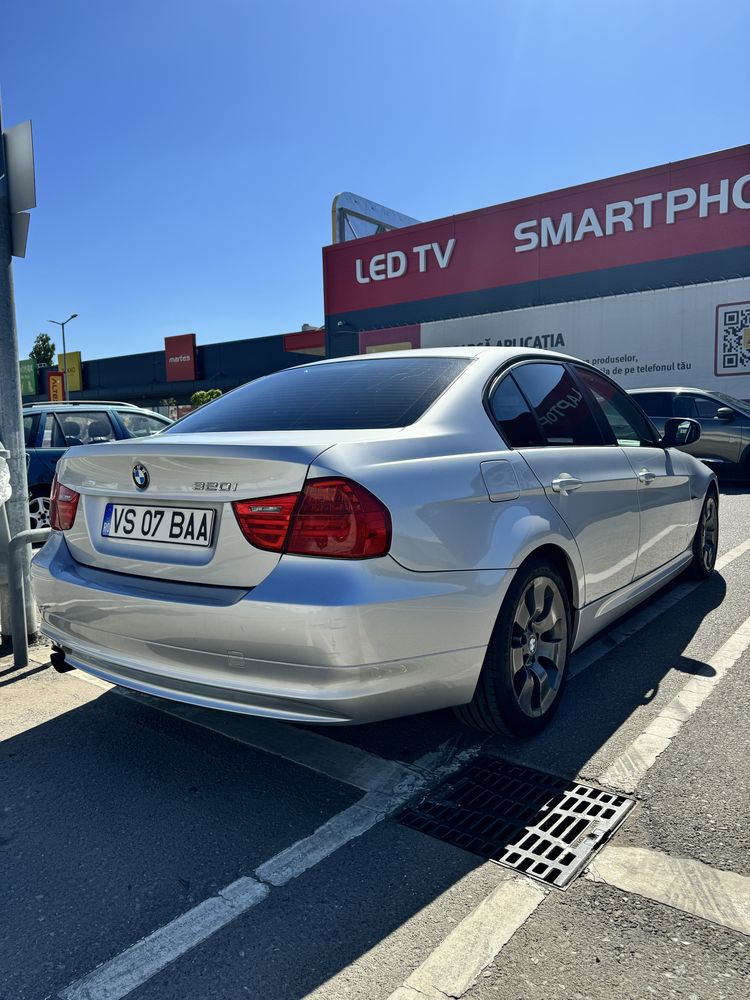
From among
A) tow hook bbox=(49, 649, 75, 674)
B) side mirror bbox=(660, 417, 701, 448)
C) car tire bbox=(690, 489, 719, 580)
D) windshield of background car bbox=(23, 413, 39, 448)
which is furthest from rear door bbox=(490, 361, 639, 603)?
windshield of background car bbox=(23, 413, 39, 448)

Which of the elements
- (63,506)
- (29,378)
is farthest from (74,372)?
(63,506)

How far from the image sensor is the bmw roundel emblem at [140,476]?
2605mm

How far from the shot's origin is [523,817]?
2.44 m

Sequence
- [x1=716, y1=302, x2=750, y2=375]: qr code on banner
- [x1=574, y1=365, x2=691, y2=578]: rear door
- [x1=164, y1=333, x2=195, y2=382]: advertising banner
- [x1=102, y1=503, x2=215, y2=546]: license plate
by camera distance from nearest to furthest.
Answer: [x1=102, y1=503, x2=215, y2=546]: license plate → [x1=574, y1=365, x2=691, y2=578]: rear door → [x1=716, y1=302, x2=750, y2=375]: qr code on banner → [x1=164, y1=333, x2=195, y2=382]: advertising banner

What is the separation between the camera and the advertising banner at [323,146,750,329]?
18672mm

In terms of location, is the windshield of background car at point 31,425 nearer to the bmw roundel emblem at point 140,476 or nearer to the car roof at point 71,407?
the car roof at point 71,407

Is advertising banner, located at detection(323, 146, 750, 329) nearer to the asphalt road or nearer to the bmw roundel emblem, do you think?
the asphalt road

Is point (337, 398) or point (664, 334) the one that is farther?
point (664, 334)

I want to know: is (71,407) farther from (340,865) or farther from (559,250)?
(559,250)

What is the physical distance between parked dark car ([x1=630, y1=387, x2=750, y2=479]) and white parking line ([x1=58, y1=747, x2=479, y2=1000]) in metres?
9.71

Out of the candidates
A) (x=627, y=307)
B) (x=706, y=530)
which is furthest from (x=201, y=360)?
(x=706, y=530)

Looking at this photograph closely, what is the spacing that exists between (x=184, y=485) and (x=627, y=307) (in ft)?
59.9

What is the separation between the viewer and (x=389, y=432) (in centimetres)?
258

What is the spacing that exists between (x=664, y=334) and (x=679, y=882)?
58.7 feet
